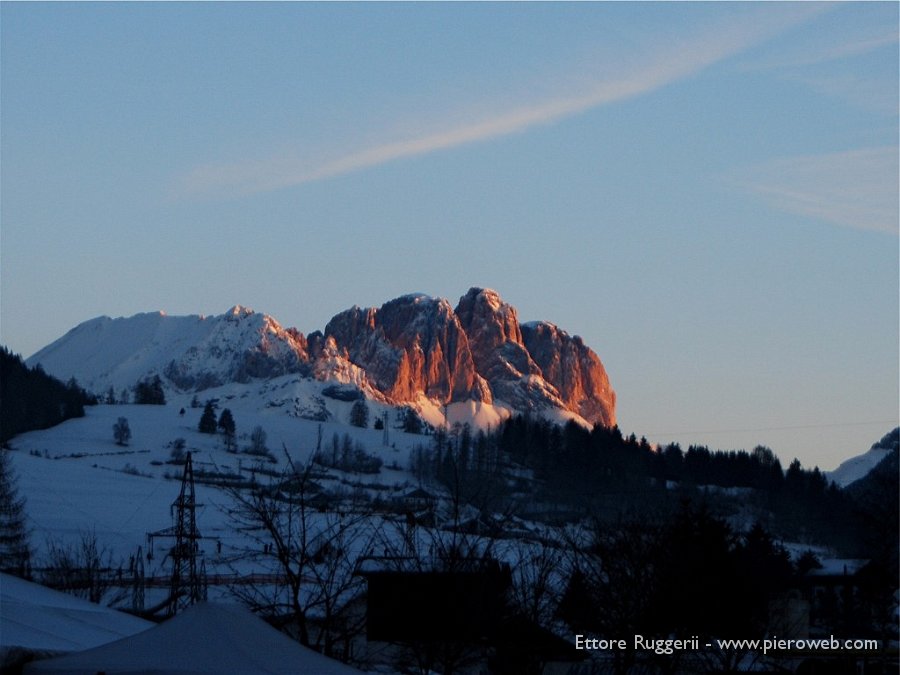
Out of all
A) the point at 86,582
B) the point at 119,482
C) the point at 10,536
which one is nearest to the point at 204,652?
the point at 86,582

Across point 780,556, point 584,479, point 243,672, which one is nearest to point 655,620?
point 243,672

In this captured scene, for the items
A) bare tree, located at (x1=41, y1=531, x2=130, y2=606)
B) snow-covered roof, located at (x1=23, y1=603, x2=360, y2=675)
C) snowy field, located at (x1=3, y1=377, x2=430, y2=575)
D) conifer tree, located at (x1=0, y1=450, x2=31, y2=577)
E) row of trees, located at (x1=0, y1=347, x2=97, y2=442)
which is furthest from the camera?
row of trees, located at (x1=0, y1=347, x2=97, y2=442)

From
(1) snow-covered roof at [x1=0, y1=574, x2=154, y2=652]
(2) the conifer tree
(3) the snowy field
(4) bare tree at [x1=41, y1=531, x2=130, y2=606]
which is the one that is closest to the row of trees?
(3) the snowy field

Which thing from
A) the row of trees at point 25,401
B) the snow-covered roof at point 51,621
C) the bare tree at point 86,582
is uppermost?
the row of trees at point 25,401

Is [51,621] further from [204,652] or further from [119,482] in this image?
[119,482]

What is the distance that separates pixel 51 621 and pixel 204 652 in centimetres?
468

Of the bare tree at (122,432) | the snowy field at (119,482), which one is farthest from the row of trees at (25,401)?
the bare tree at (122,432)

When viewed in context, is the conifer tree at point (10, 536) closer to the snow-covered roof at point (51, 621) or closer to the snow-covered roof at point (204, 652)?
the snow-covered roof at point (51, 621)

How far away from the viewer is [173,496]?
98.5 m

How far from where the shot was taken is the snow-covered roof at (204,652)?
13.2 metres

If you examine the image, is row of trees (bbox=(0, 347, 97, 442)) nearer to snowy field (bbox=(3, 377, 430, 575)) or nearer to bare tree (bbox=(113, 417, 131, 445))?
snowy field (bbox=(3, 377, 430, 575))

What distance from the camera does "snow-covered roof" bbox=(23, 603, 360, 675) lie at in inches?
520

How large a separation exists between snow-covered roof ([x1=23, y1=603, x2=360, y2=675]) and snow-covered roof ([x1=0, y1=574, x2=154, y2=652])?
3.25 feet

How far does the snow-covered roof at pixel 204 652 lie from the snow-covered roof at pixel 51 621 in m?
0.99
